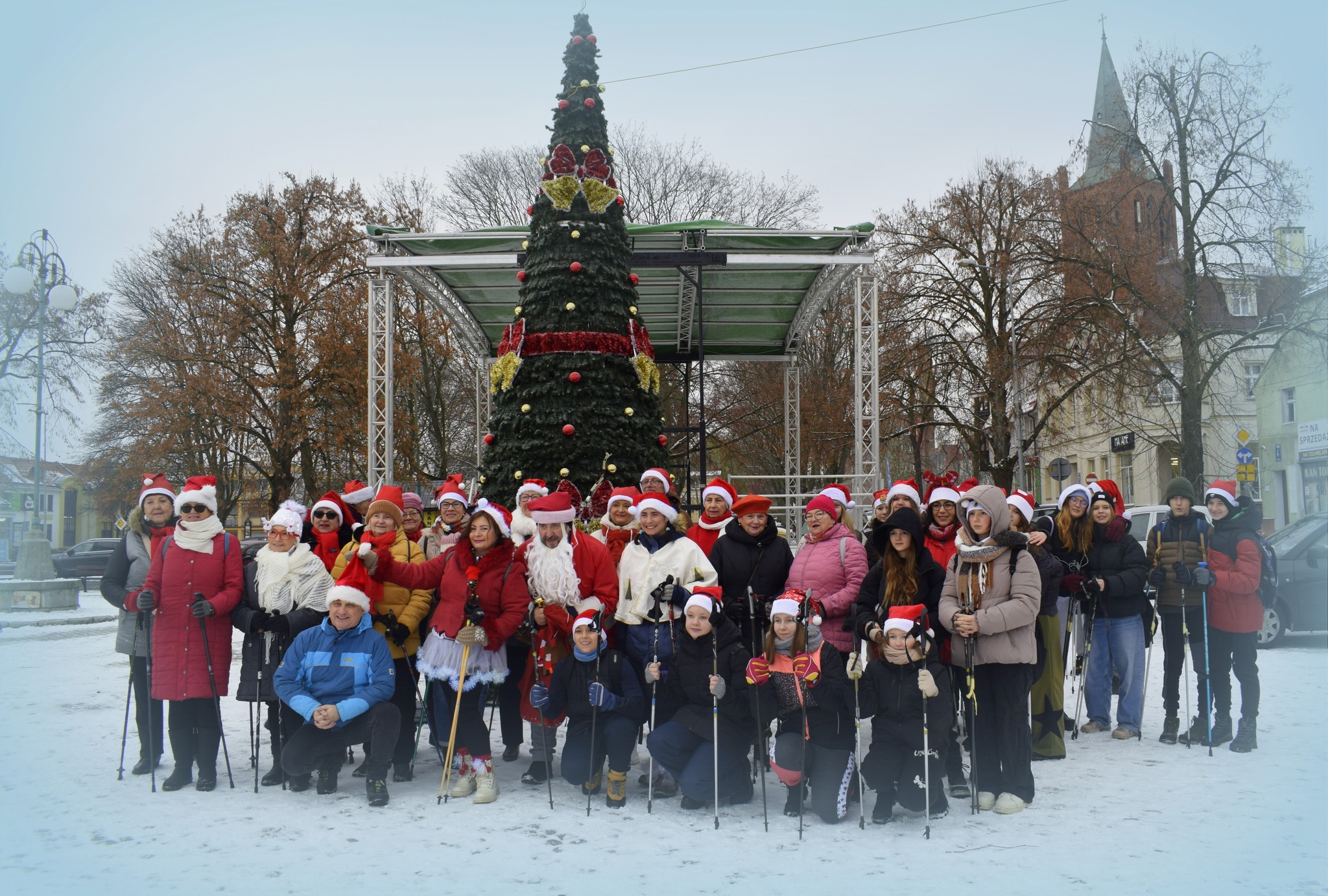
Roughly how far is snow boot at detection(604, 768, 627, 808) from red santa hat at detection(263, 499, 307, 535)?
2533 mm

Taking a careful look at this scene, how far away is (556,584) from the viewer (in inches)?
233

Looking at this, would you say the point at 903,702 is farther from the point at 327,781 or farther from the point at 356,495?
the point at 356,495

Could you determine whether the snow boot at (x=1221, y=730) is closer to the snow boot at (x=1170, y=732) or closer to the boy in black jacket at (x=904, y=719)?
the snow boot at (x=1170, y=732)

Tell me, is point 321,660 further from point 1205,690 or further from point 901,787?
point 1205,690

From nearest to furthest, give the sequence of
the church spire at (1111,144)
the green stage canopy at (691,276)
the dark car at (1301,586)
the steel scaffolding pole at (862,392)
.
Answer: the dark car at (1301,586)
the green stage canopy at (691,276)
the steel scaffolding pole at (862,392)
the church spire at (1111,144)

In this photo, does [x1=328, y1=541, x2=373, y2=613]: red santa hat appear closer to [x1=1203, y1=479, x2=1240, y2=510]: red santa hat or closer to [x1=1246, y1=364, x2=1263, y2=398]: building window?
[x1=1203, y1=479, x2=1240, y2=510]: red santa hat

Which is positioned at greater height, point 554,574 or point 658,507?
point 658,507

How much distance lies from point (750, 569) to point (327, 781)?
297 centimetres

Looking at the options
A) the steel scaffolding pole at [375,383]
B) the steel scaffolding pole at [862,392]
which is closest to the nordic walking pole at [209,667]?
the steel scaffolding pole at [375,383]

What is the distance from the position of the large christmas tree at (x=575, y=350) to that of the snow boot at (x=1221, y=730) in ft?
17.2

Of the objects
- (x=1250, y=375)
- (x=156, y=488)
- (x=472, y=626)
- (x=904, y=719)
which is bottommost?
(x=904, y=719)

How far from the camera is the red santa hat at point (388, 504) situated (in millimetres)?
6062

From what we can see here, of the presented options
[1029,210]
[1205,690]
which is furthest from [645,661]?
[1029,210]

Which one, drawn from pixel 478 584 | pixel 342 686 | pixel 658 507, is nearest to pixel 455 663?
pixel 478 584
